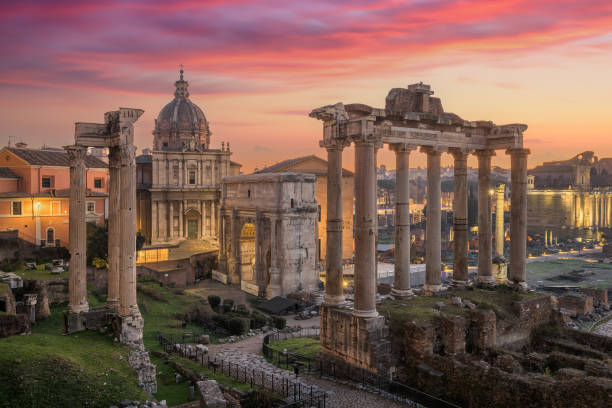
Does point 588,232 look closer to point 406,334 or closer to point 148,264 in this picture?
point 148,264

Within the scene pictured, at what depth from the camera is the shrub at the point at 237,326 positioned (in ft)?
93.5

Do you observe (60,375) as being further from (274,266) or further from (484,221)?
(274,266)

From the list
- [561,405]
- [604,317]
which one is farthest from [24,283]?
[604,317]

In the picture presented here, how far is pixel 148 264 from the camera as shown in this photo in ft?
146

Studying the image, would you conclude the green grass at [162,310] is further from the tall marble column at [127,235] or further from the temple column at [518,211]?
the temple column at [518,211]

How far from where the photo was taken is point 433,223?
21766mm

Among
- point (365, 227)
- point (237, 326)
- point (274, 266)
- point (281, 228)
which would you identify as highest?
point (365, 227)

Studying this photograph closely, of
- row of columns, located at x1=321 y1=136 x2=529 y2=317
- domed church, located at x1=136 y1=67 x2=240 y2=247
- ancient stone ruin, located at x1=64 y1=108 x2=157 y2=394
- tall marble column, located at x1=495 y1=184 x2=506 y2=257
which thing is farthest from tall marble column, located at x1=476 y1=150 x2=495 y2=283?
domed church, located at x1=136 y1=67 x2=240 y2=247

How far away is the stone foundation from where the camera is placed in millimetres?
16688

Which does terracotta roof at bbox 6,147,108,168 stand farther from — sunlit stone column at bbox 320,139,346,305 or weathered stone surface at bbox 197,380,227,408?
weathered stone surface at bbox 197,380,227,408

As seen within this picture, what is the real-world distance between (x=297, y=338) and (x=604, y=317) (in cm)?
2406

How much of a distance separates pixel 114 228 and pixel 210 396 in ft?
24.8

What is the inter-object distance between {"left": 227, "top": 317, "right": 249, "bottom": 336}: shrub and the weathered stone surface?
47.2ft

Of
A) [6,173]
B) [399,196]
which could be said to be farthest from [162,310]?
[6,173]
